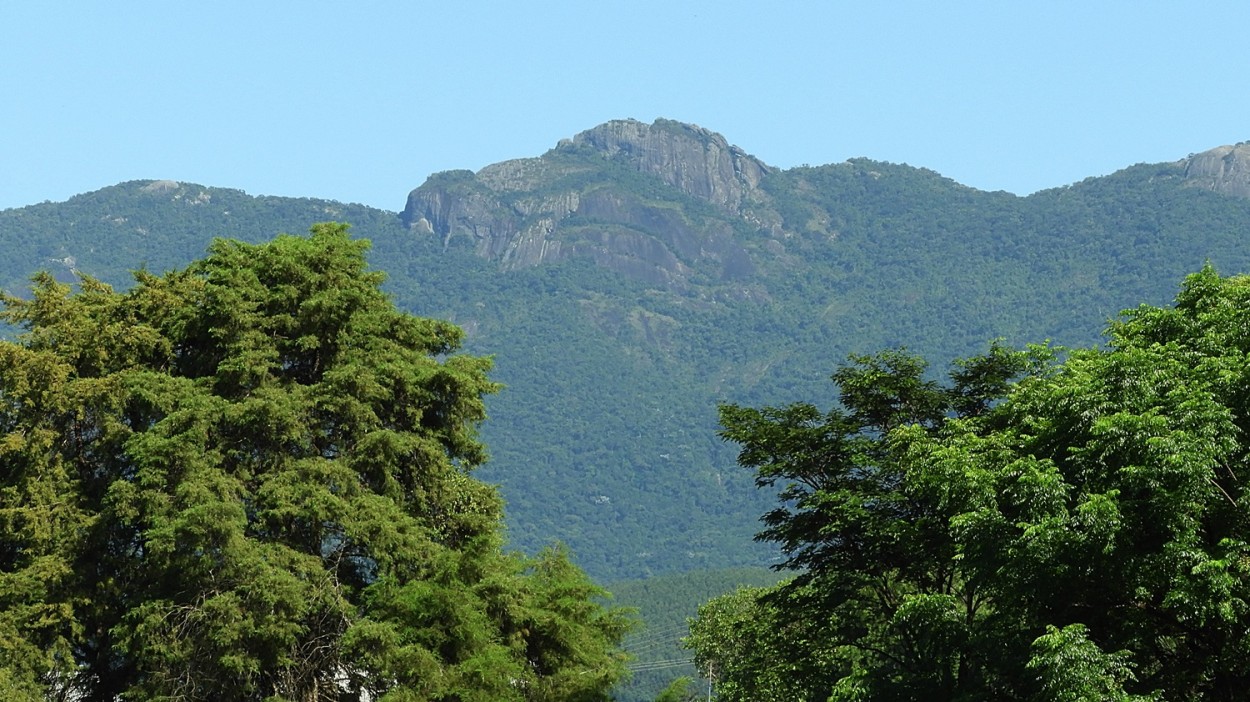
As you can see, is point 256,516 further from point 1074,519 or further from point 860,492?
point 1074,519

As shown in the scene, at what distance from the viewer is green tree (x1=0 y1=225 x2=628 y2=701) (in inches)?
1201

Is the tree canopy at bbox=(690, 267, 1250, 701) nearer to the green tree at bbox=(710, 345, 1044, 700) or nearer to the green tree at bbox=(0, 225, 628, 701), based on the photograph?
the green tree at bbox=(710, 345, 1044, 700)

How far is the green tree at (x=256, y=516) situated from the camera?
30.5m

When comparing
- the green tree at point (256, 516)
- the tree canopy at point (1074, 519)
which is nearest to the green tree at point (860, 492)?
the tree canopy at point (1074, 519)

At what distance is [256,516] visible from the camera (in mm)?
32250

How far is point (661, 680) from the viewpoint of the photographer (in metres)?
173

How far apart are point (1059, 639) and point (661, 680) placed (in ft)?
515

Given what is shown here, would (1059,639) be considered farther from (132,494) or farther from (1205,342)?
(132,494)

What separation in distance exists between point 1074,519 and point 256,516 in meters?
17.2

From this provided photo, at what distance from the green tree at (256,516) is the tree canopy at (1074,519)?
6.13 m

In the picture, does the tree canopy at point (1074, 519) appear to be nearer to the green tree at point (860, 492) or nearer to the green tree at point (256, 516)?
the green tree at point (860, 492)

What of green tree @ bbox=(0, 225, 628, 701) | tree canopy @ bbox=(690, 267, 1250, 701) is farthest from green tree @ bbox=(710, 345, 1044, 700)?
green tree @ bbox=(0, 225, 628, 701)

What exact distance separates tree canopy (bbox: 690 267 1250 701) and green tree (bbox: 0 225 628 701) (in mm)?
6131

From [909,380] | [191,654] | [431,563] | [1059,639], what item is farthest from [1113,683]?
[191,654]
